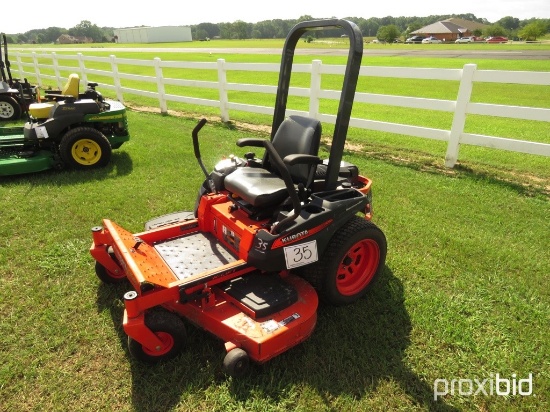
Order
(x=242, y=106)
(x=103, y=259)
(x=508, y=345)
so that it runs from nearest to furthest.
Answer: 1. (x=508, y=345)
2. (x=103, y=259)
3. (x=242, y=106)

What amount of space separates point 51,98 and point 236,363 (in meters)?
6.48

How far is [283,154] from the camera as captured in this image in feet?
11.2

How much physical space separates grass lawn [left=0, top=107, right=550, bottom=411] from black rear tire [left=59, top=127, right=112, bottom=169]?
90 cm

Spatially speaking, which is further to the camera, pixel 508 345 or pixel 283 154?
pixel 283 154

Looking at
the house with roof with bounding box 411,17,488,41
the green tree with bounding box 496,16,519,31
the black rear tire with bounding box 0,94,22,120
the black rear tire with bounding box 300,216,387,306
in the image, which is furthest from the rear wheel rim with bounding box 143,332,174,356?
the green tree with bounding box 496,16,519,31

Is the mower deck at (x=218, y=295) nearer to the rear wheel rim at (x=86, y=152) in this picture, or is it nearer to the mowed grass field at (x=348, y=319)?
the mowed grass field at (x=348, y=319)

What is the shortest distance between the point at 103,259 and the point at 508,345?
316cm

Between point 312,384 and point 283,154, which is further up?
point 283,154

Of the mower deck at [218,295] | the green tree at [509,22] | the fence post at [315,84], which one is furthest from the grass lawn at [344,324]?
the green tree at [509,22]

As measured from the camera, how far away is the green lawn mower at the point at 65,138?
5.92 meters

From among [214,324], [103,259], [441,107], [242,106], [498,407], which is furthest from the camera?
[242,106]

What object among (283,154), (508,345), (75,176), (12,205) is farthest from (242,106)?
(508,345)

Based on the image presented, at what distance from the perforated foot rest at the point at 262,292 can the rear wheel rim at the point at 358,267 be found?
562 millimetres

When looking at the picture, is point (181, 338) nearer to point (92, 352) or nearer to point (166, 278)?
point (166, 278)
